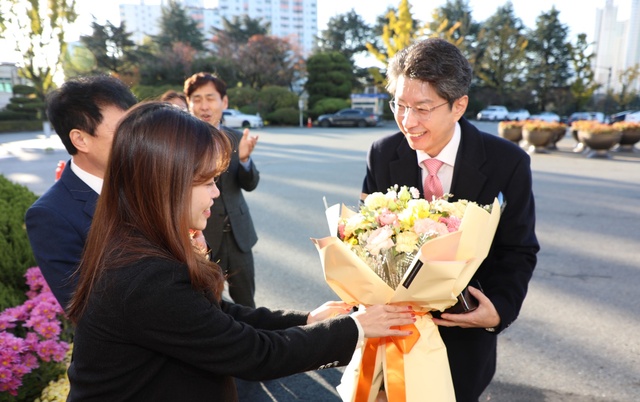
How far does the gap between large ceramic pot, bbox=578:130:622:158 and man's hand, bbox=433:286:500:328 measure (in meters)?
13.7

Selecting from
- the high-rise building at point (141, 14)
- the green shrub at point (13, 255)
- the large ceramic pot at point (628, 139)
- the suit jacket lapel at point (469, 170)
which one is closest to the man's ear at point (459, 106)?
the suit jacket lapel at point (469, 170)

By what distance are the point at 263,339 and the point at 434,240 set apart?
22.6 inches

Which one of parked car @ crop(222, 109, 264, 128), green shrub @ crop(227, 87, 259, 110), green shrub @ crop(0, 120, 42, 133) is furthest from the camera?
green shrub @ crop(227, 87, 259, 110)

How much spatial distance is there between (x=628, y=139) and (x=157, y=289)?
1642 centimetres

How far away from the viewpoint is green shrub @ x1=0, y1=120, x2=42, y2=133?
2778 centimetres

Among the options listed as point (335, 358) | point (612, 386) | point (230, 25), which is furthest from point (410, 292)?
point (230, 25)

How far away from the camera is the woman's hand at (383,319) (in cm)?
144

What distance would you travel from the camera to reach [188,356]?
1.23 m

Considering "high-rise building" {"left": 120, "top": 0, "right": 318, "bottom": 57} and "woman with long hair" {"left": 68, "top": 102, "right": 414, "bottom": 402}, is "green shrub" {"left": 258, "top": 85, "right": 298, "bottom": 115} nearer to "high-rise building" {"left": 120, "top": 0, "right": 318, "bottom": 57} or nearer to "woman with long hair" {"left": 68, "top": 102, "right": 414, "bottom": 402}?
"woman with long hair" {"left": 68, "top": 102, "right": 414, "bottom": 402}

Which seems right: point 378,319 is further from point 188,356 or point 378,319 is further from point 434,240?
point 188,356

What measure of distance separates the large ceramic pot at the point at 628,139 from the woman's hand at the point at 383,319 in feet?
51.0

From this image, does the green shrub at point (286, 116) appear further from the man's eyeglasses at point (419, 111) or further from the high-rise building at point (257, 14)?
the high-rise building at point (257, 14)

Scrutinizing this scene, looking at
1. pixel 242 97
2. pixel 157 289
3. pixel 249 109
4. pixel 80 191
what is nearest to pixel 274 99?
pixel 249 109

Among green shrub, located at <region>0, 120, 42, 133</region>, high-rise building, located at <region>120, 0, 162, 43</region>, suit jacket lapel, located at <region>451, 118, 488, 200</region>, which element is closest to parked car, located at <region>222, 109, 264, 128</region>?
green shrub, located at <region>0, 120, 42, 133</region>
